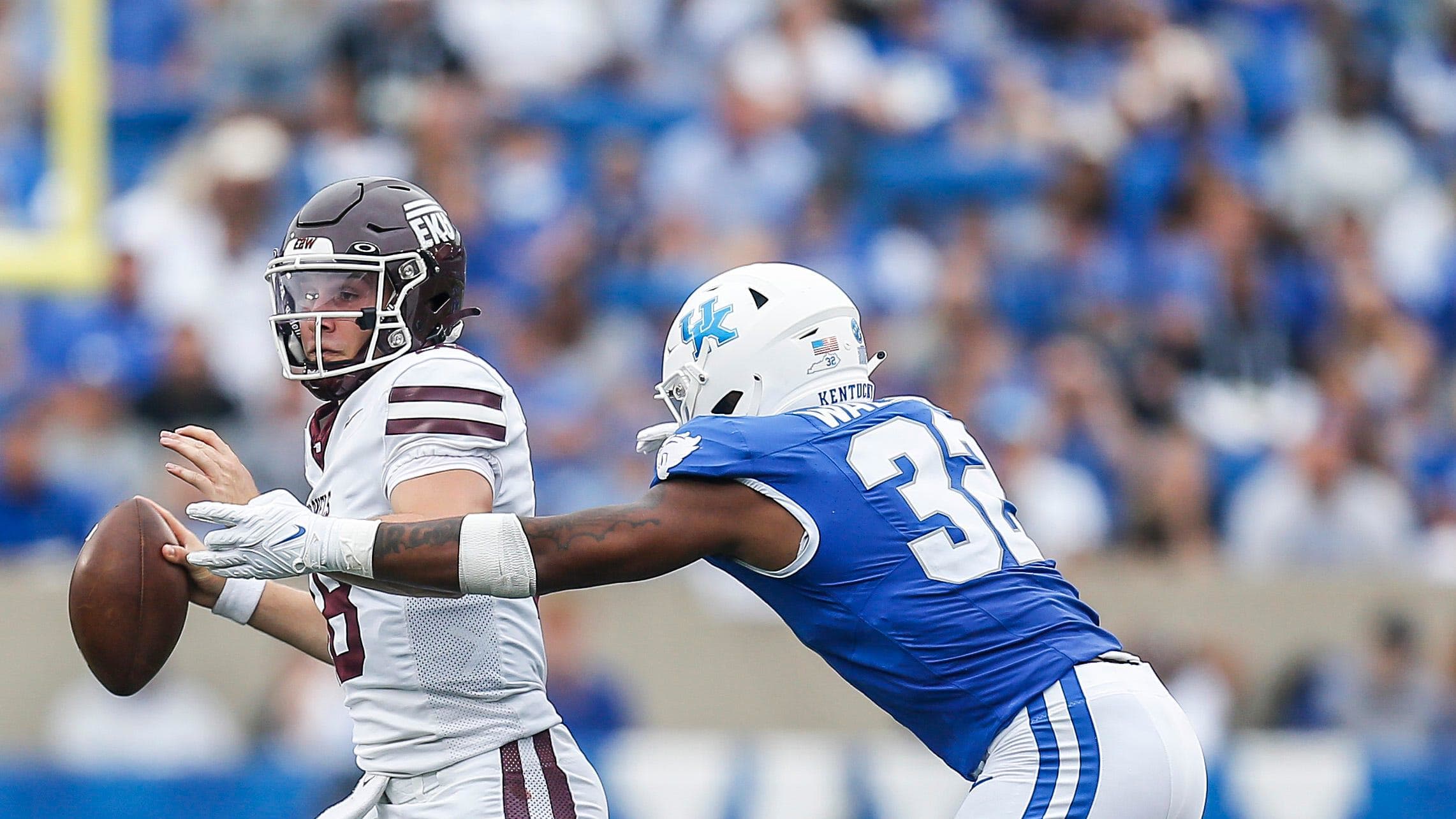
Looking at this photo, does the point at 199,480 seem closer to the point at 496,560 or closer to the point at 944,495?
the point at 496,560

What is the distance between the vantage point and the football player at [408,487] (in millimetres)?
3738

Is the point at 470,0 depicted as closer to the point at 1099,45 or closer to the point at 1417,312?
the point at 1099,45

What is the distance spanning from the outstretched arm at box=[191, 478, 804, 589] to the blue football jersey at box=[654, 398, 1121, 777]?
0.11 meters

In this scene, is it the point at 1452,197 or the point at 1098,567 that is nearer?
the point at 1098,567

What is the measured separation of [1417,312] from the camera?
10.6m

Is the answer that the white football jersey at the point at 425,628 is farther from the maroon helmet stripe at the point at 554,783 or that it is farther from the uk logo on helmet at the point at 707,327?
the uk logo on helmet at the point at 707,327

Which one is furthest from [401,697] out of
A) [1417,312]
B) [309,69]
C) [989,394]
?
[1417,312]

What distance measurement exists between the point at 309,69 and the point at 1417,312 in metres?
5.81

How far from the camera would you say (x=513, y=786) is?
12.5 feet

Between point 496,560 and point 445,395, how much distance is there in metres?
0.41

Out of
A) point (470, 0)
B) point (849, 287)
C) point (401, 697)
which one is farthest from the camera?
point (470, 0)

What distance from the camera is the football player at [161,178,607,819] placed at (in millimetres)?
3738

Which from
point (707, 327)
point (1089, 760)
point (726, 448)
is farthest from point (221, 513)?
point (1089, 760)

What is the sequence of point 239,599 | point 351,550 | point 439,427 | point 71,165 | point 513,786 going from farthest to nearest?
point 71,165 → point 239,599 → point 513,786 → point 439,427 → point 351,550
